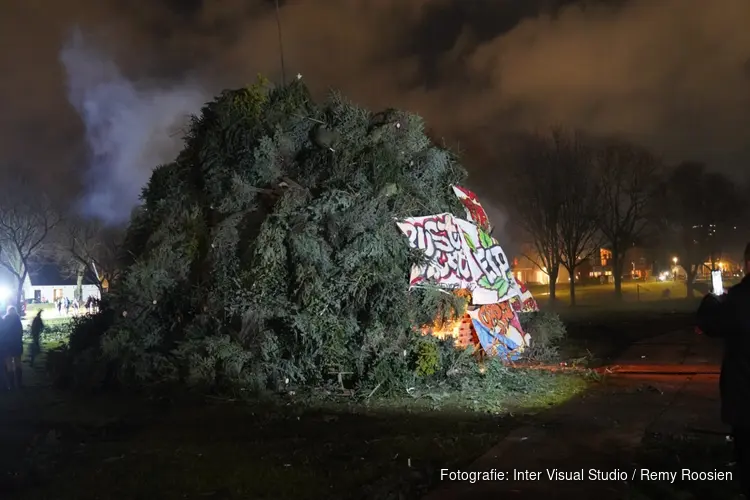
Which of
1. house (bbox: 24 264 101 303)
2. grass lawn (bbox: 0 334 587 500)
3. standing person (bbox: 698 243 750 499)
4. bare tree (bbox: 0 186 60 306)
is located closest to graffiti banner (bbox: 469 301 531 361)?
grass lawn (bbox: 0 334 587 500)

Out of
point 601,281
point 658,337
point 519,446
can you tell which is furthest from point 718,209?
point 519,446

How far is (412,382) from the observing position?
390 inches

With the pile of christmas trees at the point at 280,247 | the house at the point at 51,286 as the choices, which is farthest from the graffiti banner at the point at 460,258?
the house at the point at 51,286

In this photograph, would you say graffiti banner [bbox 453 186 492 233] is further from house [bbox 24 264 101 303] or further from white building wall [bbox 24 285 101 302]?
house [bbox 24 264 101 303]

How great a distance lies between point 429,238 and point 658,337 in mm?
9728

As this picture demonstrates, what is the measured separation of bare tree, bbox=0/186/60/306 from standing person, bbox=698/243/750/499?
3709 cm

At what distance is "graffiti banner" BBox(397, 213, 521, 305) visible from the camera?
36.2ft

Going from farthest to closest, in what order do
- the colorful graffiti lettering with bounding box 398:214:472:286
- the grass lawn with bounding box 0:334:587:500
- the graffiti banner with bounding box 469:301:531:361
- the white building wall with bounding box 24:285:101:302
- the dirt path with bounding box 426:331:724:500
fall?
the white building wall with bounding box 24:285:101:302
the graffiti banner with bounding box 469:301:531:361
the colorful graffiti lettering with bounding box 398:214:472:286
the grass lawn with bounding box 0:334:587:500
the dirt path with bounding box 426:331:724:500

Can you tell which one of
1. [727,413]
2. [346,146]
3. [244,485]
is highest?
[346,146]

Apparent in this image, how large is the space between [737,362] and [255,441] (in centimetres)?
533

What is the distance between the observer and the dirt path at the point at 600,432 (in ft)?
16.7

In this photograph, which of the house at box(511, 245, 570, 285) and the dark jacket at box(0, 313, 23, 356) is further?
the house at box(511, 245, 570, 285)

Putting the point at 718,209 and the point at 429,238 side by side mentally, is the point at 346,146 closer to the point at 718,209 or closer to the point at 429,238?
the point at 429,238

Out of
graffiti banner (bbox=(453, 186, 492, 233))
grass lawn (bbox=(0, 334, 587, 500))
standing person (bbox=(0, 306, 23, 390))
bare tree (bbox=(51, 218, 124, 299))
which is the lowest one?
grass lawn (bbox=(0, 334, 587, 500))
